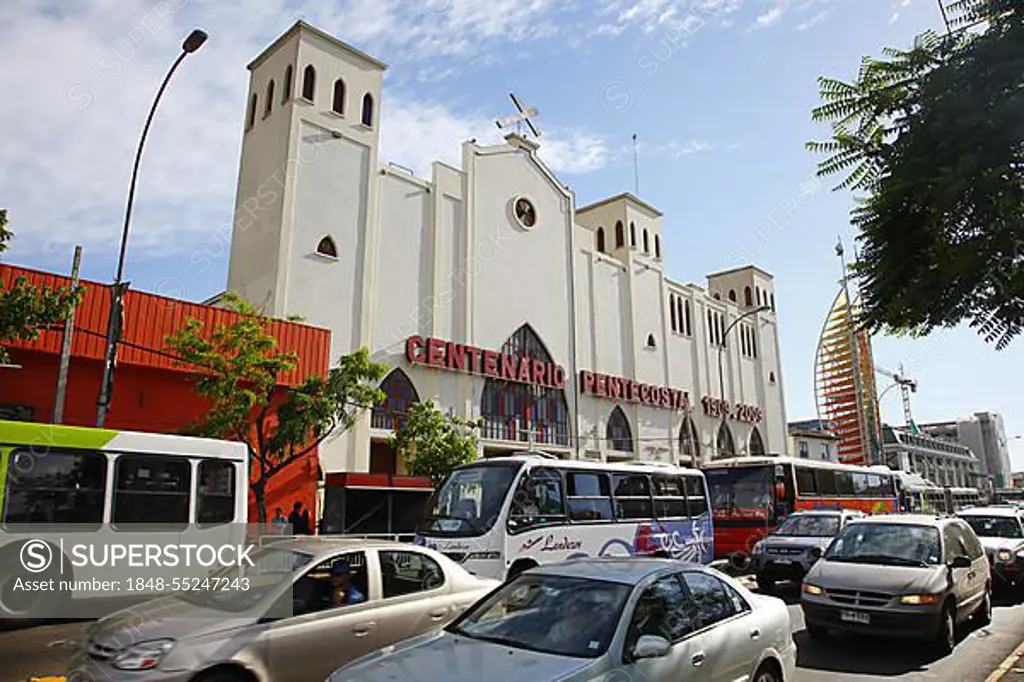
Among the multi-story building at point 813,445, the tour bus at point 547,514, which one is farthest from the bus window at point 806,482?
the multi-story building at point 813,445

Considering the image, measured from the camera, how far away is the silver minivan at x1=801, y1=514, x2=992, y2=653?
8.45m

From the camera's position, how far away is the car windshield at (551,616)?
449cm

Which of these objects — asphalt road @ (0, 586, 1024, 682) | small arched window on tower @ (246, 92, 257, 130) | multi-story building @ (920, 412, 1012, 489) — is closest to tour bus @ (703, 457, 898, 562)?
asphalt road @ (0, 586, 1024, 682)

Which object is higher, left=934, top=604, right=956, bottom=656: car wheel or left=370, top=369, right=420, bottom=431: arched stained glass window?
left=370, top=369, right=420, bottom=431: arched stained glass window

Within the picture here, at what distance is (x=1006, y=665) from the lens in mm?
7941

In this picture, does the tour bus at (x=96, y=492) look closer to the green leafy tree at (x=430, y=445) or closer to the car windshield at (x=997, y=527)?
the green leafy tree at (x=430, y=445)

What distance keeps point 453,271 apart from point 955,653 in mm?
25358

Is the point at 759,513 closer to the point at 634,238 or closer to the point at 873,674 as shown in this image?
the point at 873,674

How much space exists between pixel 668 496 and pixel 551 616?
35.7 ft

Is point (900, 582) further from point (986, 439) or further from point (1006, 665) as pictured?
point (986, 439)

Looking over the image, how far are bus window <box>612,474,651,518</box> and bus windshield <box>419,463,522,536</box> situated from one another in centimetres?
284

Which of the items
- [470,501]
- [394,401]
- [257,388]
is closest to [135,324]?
[257,388]

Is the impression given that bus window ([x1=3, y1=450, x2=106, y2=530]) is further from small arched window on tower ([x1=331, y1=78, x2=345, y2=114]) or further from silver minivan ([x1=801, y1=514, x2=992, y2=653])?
small arched window on tower ([x1=331, y1=78, x2=345, y2=114])

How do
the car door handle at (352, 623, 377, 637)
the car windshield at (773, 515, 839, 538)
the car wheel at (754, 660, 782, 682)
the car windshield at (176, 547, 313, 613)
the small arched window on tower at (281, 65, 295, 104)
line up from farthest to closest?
the small arched window on tower at (281, 65, 295, 104)
the car windshield at (773, 515, 839, 538)
the car door handle at (352, 623, 377, 637)
the car windshield at (176, 547, 313, 613)
the car wheel at (754, 660, 782, 682)
